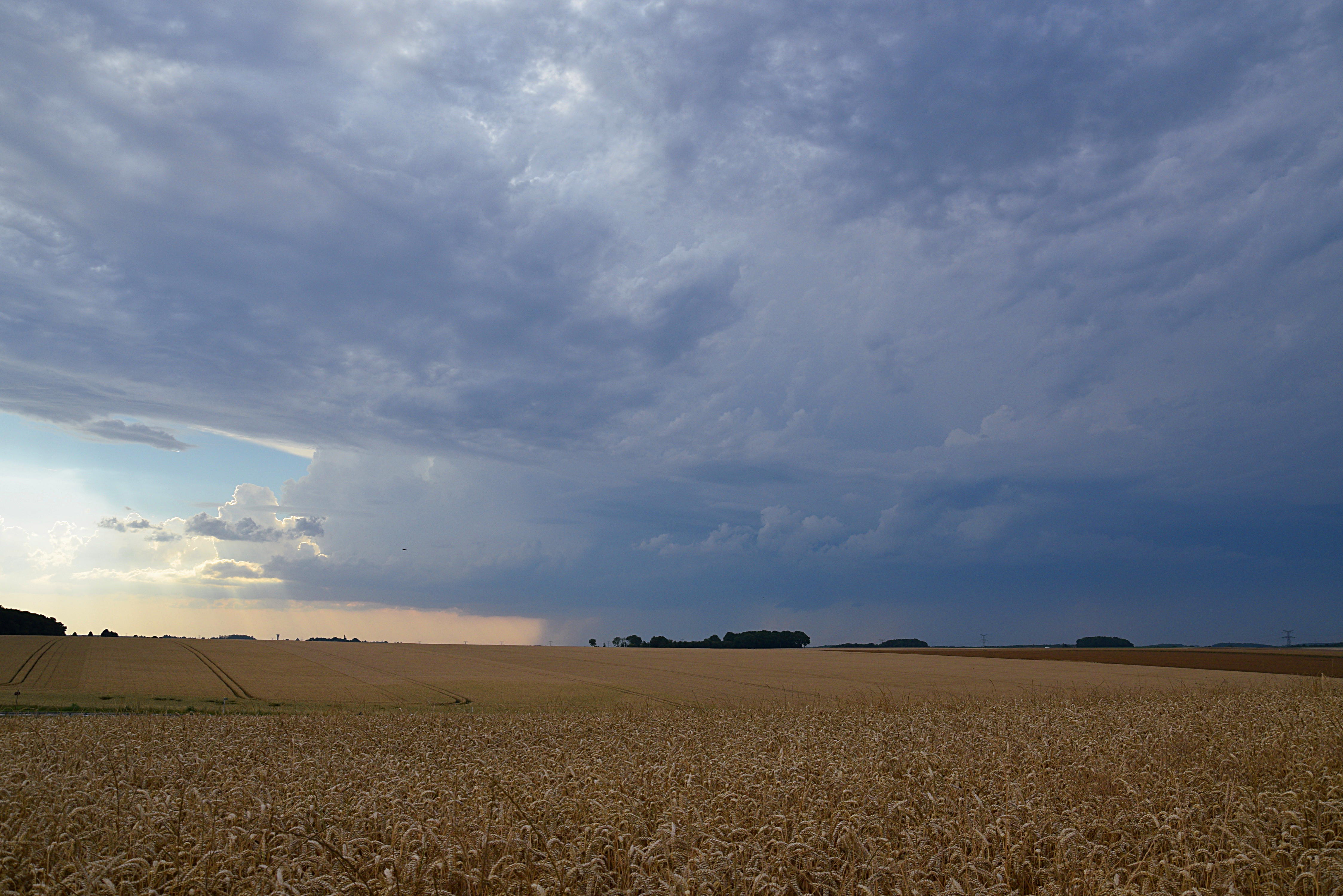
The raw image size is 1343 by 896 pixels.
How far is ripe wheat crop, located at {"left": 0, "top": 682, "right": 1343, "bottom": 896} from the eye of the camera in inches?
227

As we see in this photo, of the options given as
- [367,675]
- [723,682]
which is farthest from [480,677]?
[723,682]

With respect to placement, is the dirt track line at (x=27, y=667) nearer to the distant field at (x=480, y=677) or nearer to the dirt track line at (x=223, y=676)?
the distant field at (x=480, y=677)

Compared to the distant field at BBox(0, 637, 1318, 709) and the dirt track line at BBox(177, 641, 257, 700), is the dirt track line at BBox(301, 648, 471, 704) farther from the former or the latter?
the dirt track line at BBox(177, 641, 257, 700)

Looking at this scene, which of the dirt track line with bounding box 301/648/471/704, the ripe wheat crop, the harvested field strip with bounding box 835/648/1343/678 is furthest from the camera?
the harvested field strip with bounding box 835/648/1343/678

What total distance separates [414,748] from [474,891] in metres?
7.43

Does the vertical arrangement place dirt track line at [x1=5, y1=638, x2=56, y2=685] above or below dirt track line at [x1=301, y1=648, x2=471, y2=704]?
above

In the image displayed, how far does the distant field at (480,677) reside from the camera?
90.8 ft

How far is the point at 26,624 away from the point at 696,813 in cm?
14611

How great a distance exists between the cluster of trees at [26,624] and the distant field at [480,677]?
48.3 meters

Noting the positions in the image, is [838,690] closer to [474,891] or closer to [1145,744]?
[1145,744]

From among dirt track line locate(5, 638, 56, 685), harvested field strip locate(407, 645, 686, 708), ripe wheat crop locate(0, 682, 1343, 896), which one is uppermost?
ripe wheat crop locate(0, 682, 1343, 896)

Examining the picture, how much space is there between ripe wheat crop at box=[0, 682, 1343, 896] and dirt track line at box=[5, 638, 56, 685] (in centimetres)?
2556

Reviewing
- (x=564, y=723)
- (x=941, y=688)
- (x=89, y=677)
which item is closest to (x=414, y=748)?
(x=564, y=723)

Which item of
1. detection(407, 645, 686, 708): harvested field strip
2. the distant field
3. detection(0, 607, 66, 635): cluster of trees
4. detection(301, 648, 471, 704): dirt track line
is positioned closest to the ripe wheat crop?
the distant field
